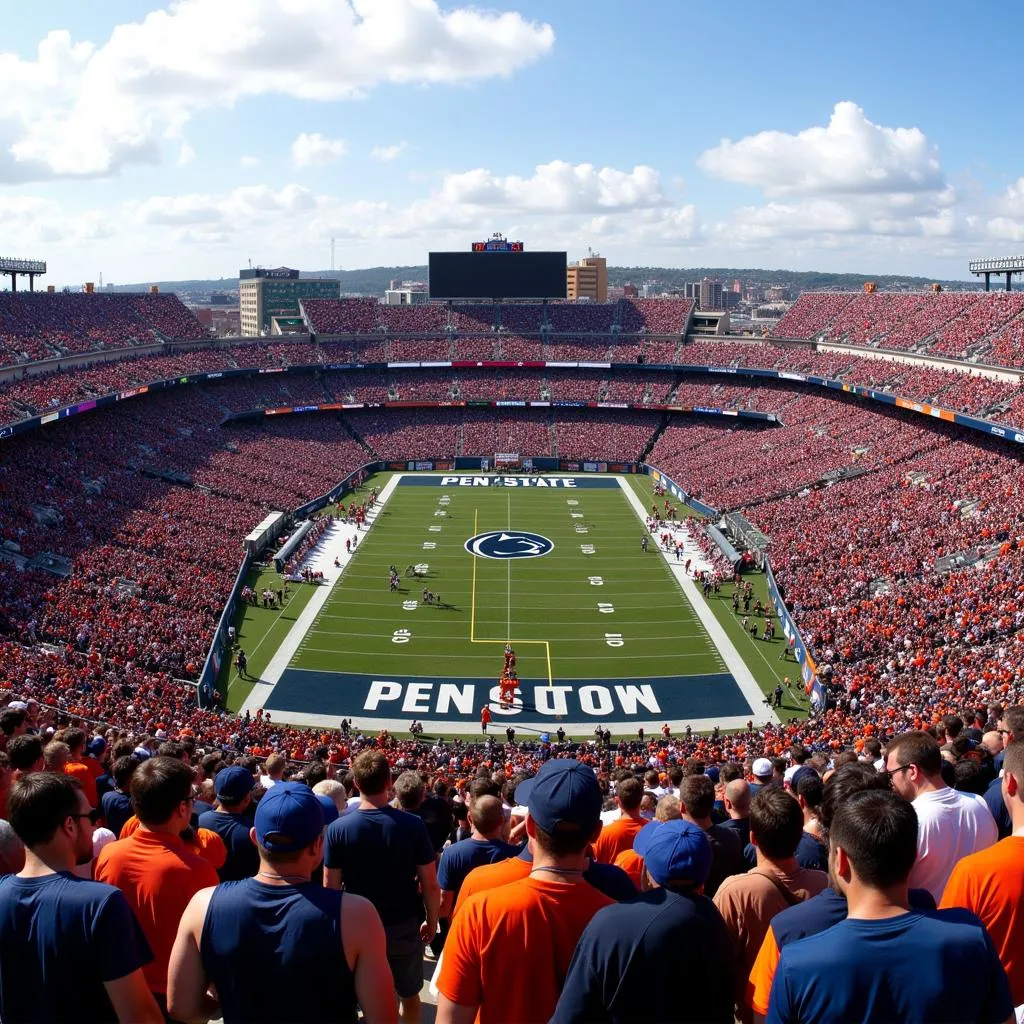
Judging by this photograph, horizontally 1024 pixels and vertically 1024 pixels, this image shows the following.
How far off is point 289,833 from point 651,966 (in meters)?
1.50

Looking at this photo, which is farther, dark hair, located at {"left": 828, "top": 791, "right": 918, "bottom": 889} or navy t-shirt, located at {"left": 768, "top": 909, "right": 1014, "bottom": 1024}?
dark hair, located at {"left": 828, "top": 791, "right": 918, "bottom": 889}

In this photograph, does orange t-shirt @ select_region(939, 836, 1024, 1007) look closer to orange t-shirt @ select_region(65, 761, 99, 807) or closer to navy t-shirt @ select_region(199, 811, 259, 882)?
navy t-shirt @ select_region(199, 811, 259, 882)

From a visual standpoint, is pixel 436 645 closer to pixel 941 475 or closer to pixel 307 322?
pixel 941 475

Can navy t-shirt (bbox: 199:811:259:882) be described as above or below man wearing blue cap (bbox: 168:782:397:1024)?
below

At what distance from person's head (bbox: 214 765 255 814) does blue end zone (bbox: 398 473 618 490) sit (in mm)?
51628

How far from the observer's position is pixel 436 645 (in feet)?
108

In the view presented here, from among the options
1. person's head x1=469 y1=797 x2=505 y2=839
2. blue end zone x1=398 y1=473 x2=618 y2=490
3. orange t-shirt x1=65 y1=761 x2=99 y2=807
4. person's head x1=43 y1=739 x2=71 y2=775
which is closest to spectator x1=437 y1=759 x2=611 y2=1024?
person's head x1=469 y1=797 x2=505 y2=839

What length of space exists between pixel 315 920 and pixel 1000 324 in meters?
55.0

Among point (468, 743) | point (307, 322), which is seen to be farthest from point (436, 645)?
point (307, 322)

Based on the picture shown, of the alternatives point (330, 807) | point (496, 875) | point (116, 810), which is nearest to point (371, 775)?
point (496, 875)

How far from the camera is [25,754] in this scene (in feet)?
23.4

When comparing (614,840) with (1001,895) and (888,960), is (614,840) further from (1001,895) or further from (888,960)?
(888,960)

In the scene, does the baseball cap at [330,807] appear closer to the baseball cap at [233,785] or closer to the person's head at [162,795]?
the baseball cap at [233,785]

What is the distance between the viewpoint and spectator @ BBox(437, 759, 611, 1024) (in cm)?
379
